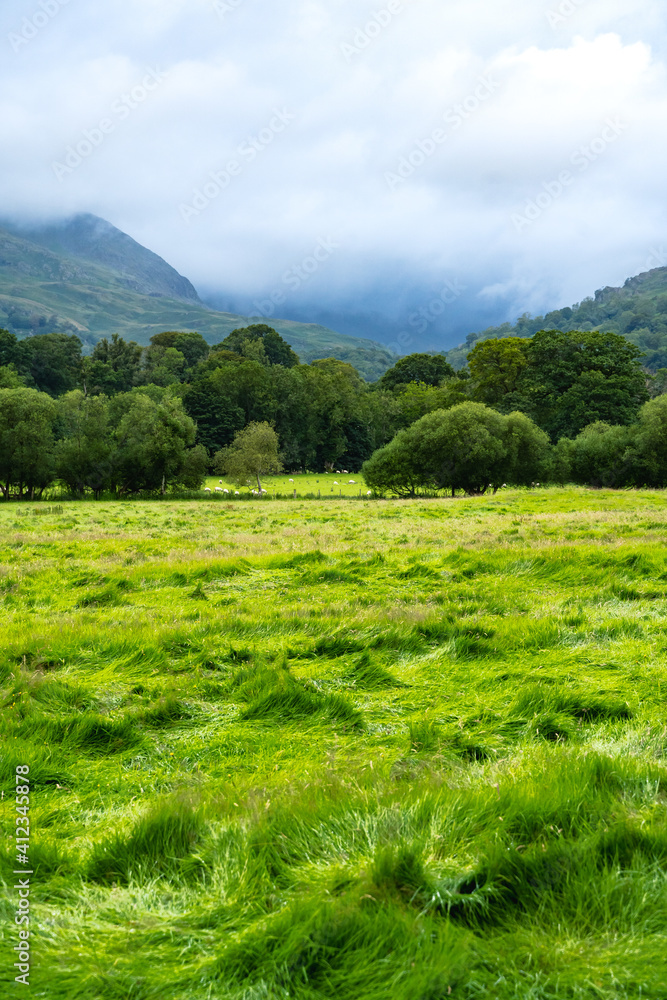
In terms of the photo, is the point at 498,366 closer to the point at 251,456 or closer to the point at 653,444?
the point at 653,444

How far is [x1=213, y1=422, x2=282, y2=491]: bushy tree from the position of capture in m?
82.8

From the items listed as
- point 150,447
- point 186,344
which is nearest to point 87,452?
point 150,447

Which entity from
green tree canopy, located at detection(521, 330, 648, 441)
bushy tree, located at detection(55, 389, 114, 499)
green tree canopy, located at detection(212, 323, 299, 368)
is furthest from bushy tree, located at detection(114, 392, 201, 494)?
green tree canopy, located at detection(212, 323, 299, 368)

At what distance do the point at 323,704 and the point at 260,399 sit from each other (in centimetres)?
11465

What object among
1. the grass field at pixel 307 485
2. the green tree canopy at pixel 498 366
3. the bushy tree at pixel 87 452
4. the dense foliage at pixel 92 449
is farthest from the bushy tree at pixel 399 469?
the green tree canopy at pixel 498 366

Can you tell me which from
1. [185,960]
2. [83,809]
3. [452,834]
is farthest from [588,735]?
[83,809]

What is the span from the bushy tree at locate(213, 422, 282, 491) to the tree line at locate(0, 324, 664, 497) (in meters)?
5.47

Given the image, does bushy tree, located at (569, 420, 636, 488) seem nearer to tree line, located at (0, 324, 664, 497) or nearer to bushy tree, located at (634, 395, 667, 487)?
tree line, located at (0, 324, 664, 497)
